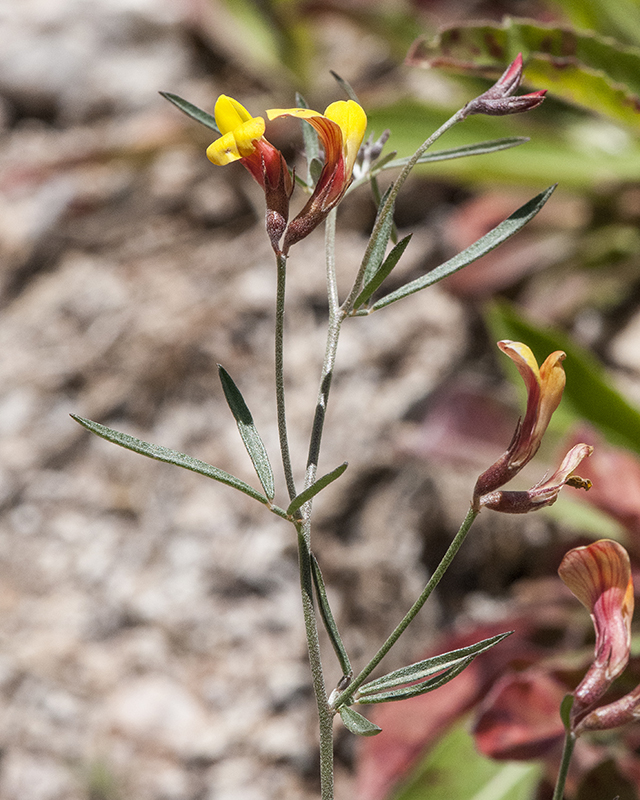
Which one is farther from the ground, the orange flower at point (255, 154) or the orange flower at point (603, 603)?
the orange flower at point (255, 154)

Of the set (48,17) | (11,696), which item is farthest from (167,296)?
(48,17)

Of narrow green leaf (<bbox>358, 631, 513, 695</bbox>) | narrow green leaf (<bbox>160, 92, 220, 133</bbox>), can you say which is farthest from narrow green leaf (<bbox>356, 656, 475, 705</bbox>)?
narrow green leaf (<bbox>160, 92, 220, 133</bbox>)

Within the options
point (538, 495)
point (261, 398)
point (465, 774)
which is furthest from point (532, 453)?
point (261, 398)

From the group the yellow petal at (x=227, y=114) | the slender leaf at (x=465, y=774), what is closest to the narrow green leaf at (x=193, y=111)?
the yellow petal at (x=227, y=114)

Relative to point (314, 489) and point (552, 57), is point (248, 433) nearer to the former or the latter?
point (314, 489)

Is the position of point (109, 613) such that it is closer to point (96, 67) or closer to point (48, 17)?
point (96, 67)

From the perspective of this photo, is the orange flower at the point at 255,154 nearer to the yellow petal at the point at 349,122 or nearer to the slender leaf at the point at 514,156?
the yellow petal at the point at 349,122
